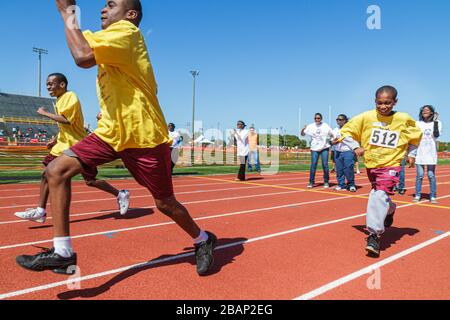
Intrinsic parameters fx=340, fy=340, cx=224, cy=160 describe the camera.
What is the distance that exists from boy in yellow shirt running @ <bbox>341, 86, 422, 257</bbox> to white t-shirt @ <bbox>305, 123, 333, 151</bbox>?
5.13 meters

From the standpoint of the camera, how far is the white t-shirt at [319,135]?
9.38m

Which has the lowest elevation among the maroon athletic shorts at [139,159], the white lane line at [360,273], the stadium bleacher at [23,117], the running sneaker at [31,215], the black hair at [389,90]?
the white lane line at [360,273]

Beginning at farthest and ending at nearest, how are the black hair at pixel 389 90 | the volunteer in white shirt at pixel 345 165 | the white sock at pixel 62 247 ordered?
the volunteer in white shirt at pixel 345 165 → the black hair at pixel 389 90 → the white sock at pixel 62 247

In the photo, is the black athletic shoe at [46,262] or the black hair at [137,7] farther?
the black hair at [137,7]

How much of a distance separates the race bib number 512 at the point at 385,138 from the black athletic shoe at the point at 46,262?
11.4 ft

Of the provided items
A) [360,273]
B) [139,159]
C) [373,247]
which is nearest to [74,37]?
[139,159]

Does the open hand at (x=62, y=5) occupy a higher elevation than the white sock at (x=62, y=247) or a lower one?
higher

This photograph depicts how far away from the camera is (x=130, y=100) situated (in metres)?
2.57

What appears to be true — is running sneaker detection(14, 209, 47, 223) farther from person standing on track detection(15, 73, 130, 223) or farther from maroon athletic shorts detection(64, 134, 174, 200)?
maroon athletic shorts detection(64, 134, 174, 200)

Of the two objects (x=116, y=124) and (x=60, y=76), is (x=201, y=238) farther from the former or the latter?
(x=60, y=76)

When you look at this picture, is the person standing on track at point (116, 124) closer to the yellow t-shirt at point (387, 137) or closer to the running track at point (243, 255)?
the running track at point (243, 255)

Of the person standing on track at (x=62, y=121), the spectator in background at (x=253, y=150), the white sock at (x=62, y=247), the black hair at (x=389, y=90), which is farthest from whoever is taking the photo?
the spectator in background at (x=253, y=150)

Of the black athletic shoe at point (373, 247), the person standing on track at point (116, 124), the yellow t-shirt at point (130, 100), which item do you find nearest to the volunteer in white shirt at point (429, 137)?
the black athletic shoe at point (373, 247)
